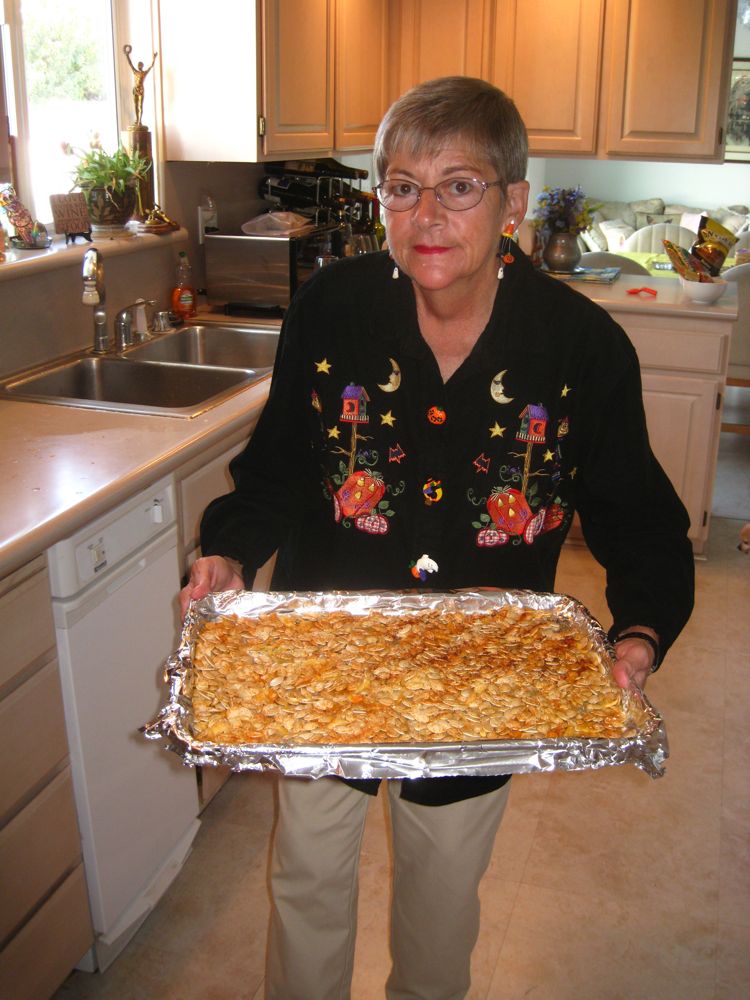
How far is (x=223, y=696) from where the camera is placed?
1268 mm

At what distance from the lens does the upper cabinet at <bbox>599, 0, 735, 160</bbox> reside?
11.2 ft

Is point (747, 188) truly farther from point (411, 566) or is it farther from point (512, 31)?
point (411, 566)

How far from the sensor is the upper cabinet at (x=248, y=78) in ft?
9.03

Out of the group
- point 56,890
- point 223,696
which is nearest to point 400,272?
point 223,696

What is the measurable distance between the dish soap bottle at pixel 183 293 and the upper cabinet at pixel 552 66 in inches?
55.7

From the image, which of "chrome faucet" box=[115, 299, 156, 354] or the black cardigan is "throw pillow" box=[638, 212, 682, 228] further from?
the black cardigan

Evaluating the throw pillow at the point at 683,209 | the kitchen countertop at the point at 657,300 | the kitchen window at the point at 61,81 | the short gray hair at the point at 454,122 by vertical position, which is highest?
the kitchen window at the point at 61,81

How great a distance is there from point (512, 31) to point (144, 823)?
3.02 meters

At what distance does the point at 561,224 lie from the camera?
3.78 m

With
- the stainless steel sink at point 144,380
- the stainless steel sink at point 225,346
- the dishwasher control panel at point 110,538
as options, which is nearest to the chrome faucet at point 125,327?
the stainless steel sink at point 144,380

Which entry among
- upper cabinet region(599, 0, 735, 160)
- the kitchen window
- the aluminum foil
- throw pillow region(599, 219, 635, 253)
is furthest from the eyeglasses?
throw pillow region(599, 219, 635, 253)

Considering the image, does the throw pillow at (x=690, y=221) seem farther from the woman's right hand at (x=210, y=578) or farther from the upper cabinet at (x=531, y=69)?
the woman's right hand at (x=210, y=578)

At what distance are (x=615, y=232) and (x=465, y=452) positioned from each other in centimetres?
669

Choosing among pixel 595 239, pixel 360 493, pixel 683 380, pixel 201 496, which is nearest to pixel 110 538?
pixel 201 496
